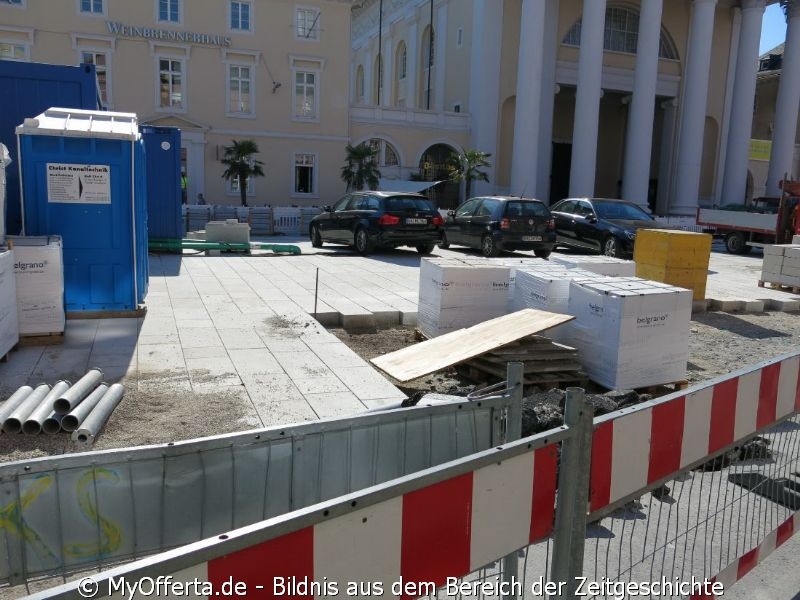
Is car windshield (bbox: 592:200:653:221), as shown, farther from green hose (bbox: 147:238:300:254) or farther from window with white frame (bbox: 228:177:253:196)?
window with white frame (bbox: 228:177:253:196)

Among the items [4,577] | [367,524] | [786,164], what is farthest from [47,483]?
[786,164]

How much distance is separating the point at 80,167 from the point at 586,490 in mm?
7174

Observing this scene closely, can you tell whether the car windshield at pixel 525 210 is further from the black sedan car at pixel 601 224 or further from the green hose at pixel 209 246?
the green hose at pixel 209 246

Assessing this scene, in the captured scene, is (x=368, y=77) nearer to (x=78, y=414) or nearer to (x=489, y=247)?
(x=489, y=247)

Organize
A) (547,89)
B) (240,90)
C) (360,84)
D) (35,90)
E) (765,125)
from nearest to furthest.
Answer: (35,90) < (240,90) < (547,89) < (765,125) < (360,84)

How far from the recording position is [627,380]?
6578 mm

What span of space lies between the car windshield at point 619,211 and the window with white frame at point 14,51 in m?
24.8

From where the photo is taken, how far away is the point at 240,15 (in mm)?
32656

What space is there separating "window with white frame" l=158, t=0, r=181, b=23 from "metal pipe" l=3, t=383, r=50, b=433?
3032 cm

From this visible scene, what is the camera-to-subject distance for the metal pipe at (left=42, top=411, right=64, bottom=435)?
491 centimetres

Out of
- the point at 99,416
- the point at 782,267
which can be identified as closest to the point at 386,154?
the point at 782,267

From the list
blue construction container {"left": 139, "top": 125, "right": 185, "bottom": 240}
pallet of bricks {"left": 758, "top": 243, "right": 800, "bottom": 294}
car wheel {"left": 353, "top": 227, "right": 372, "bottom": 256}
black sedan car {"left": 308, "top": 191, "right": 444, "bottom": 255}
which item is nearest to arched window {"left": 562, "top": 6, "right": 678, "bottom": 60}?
black sedan car {"left": 308, "top": 191, "right": 444, "bottom": 255}

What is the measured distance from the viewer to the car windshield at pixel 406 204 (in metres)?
16.8

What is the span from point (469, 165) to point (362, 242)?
1916cm
